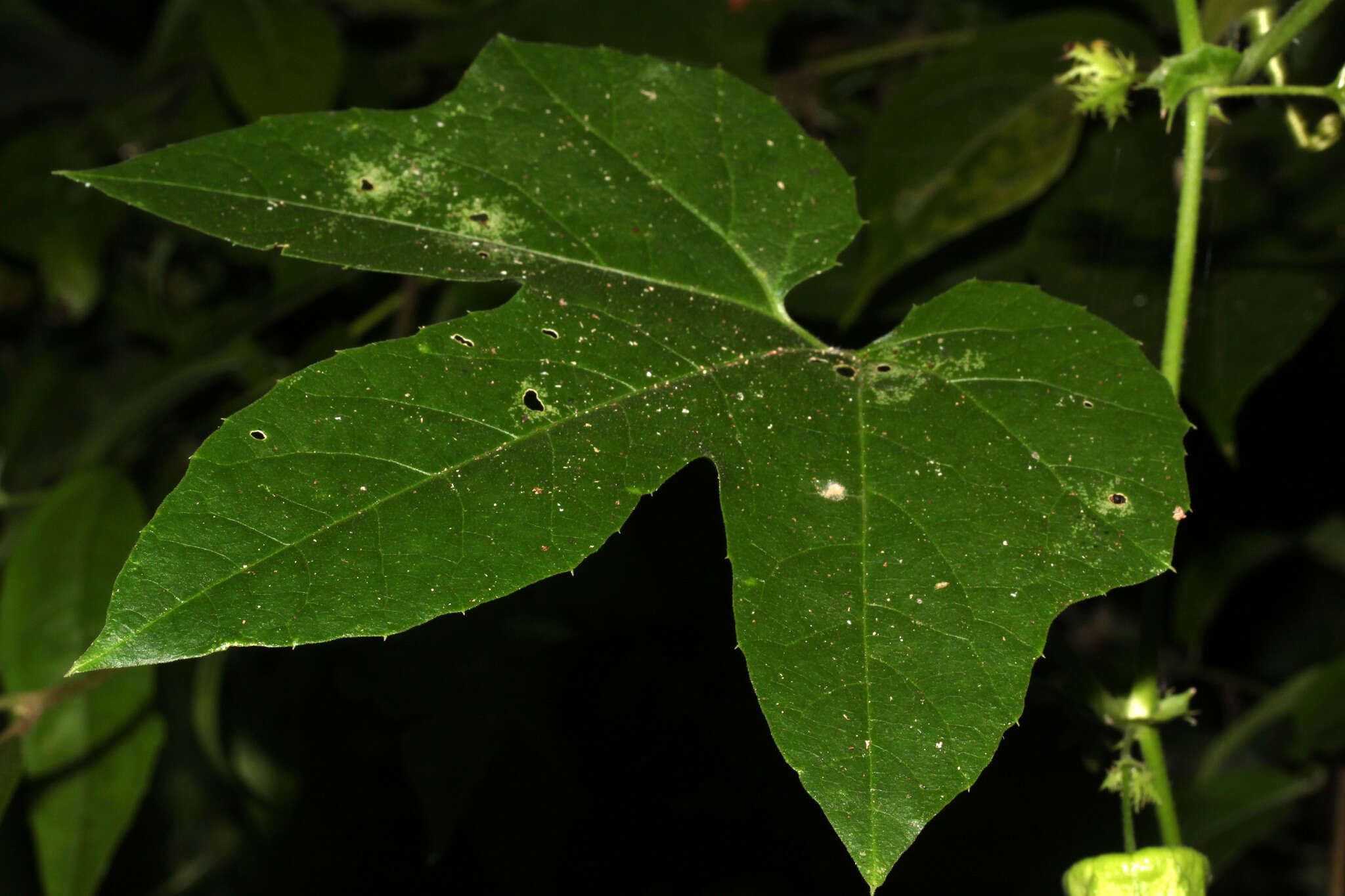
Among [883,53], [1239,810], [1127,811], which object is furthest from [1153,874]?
[883,53]

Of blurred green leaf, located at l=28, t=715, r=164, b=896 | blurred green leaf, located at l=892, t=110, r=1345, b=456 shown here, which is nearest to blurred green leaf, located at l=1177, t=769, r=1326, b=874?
blurred green leaf, located at l=892, t=110, r=1345, b=456

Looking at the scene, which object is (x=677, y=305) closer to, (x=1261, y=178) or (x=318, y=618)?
(x=318, y=618)

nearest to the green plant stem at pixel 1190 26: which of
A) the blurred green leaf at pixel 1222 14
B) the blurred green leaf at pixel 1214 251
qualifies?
the blurred green leaf at pixel 1222 14

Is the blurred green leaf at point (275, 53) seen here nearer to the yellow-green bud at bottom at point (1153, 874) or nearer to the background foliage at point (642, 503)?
the background foliage at point (642, 503)

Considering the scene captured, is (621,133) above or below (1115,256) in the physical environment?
below

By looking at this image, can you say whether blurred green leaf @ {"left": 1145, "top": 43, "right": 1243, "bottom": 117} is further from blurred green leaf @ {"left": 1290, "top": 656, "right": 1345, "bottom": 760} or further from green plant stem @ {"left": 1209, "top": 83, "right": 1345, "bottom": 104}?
blurred green leaf @ {"left": 1290, "top": 656, "right": 1345, "bottom": 760}

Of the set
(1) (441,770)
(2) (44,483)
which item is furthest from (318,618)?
(2) (44,483)
